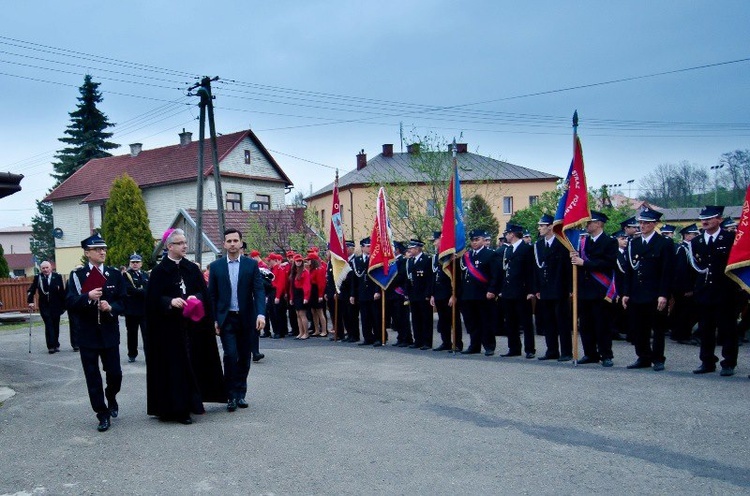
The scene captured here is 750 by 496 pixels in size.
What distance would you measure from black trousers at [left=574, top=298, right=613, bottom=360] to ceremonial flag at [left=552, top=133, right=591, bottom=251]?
3.03ft

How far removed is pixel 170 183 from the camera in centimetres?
5191

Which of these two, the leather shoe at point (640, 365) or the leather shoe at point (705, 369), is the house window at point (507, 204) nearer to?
the leather shoe at point (640, 365)

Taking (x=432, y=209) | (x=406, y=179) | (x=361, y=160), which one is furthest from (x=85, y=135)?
(x=432, y=209)

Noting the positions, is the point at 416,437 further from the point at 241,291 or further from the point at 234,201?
the point at 234,201

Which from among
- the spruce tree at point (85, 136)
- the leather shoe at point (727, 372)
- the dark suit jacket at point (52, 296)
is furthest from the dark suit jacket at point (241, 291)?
the spruce tree at point (85, 136)

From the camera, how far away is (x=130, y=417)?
8.63 metres

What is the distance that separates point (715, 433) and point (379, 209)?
10126 mm

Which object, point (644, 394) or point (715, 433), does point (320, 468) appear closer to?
point (715, 433)

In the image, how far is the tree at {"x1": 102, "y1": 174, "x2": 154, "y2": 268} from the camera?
49.0 m

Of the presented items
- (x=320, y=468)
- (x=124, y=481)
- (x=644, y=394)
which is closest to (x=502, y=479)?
(x=320, y=468)

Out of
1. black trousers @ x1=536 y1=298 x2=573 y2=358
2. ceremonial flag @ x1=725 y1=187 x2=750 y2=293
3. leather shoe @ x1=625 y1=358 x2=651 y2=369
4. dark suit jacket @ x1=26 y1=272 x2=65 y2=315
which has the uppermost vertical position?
ceremonial flag @ x1=725 y1=187 x2=750 y2=293

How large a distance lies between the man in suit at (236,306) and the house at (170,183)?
40285mm

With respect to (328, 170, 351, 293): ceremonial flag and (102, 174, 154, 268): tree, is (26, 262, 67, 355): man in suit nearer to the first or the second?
(328, 170, 351, 293): ceremonial flag

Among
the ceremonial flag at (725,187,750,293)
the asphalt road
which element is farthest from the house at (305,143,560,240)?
the ceremonial flag at (725,187,750,293)
